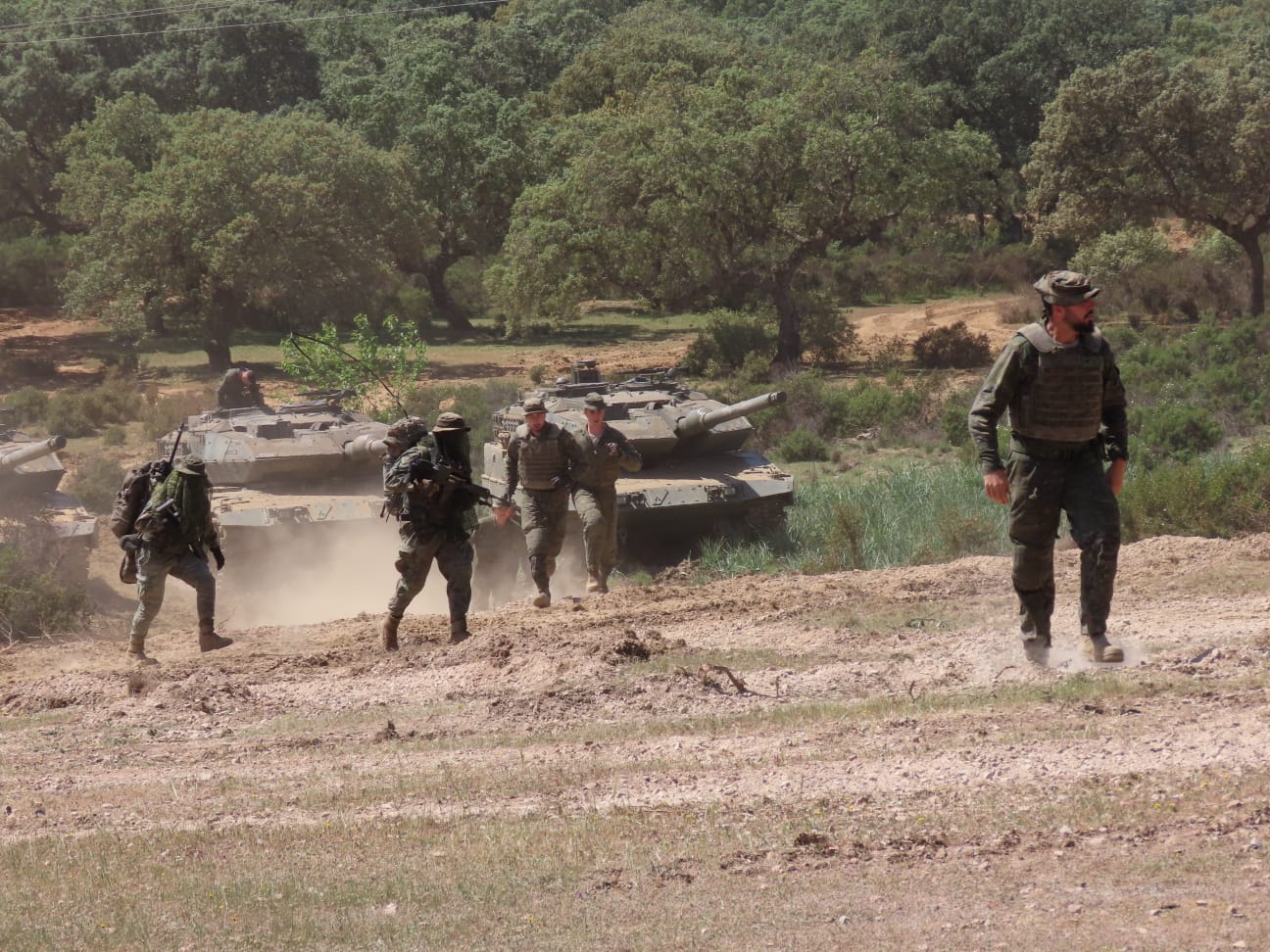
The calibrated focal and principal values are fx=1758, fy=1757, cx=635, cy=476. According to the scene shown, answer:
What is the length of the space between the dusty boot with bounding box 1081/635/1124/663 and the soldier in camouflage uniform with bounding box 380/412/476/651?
444 cm

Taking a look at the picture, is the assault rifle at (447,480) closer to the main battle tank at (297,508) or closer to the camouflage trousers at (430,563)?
the camouflage trousers at (430,563)

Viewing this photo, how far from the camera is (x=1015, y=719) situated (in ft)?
24.1

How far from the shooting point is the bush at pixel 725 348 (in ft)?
99.7

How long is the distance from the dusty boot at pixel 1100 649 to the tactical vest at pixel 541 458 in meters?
5.65

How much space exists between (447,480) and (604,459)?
8.44ft

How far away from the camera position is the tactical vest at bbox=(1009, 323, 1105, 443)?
7902 mm

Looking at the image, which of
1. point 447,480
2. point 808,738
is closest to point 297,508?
point 447,480

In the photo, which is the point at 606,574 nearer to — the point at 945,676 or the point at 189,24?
the point at 945,676

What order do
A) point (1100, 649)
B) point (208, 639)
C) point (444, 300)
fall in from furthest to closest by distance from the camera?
point (444, 300) → point (208, 639) → point (1100, 649)

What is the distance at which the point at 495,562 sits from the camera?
1582 centimetres

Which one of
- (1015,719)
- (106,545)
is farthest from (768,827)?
(106,545)

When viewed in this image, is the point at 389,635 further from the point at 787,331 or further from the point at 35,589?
the point at 787,331

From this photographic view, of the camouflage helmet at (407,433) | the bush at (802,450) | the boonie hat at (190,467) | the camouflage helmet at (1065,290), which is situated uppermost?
the camouflage helmet at (1065,290)

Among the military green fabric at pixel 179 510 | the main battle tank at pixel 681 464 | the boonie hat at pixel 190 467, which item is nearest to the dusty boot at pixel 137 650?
the military green fabric at pixel 179 510
